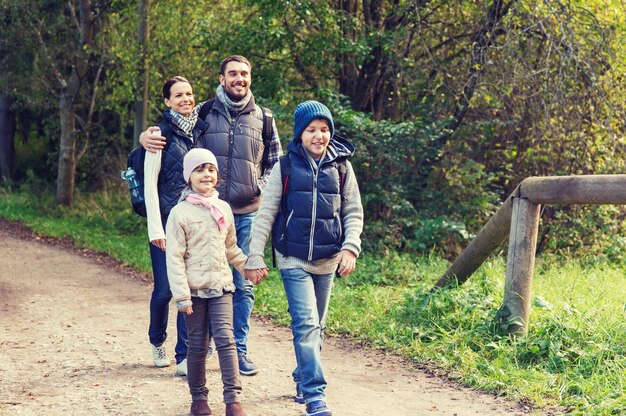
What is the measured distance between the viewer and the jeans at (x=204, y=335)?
16.2 feet

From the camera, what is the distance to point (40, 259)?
1245 cm

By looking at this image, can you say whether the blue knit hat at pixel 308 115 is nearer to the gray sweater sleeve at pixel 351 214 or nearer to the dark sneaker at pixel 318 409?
the gray sweater sleeve at pixel 351 214

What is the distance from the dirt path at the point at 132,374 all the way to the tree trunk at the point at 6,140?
13408mm

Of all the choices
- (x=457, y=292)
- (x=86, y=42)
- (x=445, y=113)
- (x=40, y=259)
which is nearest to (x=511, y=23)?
(x=445, y=113)

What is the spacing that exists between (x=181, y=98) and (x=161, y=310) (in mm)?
1543

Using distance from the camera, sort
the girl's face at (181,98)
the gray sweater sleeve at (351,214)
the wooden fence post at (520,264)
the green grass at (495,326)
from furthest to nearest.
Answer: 1. the wooden fence post at (520,264)
2. the girl's face at (181,98)
3. the green grass at (495,326)
4. the gray sweater sleeve at (351,214)

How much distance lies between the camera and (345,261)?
16.2 ft

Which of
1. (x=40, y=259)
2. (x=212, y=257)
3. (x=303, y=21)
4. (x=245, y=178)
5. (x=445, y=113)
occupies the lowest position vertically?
(x=40, y=259)

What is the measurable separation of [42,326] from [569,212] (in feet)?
24.7

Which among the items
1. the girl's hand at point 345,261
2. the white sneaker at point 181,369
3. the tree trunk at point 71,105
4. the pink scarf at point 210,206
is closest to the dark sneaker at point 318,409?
the girl's hand at point 345,261

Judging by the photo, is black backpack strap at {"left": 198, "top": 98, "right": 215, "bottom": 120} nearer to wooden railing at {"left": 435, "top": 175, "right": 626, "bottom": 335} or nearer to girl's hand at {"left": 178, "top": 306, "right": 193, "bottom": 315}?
girl's hand at {"left": 178, "top": 306, "right": 193, "bottom": 315}

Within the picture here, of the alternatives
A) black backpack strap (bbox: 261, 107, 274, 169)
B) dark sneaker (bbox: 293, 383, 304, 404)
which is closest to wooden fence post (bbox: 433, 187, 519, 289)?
black backpack strap (bbox: 261, 107, 274, 169)

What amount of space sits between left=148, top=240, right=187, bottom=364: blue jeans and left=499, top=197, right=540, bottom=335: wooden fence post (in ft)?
8.16

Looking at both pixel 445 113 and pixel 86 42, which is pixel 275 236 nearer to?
pixel 445 113
